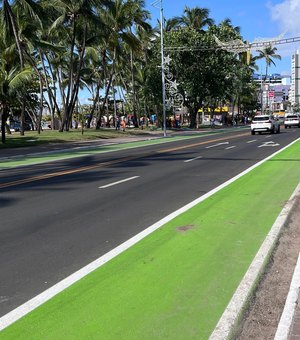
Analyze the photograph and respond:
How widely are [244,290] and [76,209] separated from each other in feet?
16.8

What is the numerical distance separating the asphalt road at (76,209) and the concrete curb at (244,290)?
6.54 feet

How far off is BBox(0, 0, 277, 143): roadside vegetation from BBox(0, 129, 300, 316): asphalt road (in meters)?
17.6

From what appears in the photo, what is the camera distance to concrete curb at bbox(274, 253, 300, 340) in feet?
12.5

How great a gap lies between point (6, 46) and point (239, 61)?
114 ft

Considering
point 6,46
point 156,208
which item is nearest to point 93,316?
point 156,208

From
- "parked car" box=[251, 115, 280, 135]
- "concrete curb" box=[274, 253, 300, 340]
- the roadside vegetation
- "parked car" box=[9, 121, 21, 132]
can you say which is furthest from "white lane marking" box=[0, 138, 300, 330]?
"parked car" box=[9, 121, 21, 132]

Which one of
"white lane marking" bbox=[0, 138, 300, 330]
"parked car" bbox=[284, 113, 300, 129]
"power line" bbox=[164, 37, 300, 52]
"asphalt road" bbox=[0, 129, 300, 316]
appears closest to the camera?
"white lane marking" bbox=[0, 138, 300, 330]

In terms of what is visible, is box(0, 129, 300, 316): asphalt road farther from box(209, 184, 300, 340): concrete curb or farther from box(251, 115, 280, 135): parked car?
box(251, 115, 280, 135): parked car

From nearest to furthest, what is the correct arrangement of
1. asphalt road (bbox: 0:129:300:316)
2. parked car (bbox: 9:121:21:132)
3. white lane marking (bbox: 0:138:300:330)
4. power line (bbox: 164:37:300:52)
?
white lane marking (bbox: 0:138:300:330), asphalt road (bbox: 0:129:300:316), power line (bbox: 164:37:300:52), parked car (bbox: 9:121:21:132)

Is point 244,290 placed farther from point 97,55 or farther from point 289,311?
point 97,55

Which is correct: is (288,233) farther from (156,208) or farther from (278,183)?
(278,183)

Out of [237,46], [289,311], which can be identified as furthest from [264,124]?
[289,311]

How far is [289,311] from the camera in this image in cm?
425

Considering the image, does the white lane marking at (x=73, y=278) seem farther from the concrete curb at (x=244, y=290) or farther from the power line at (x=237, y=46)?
the power line at (x=237, y=46)
